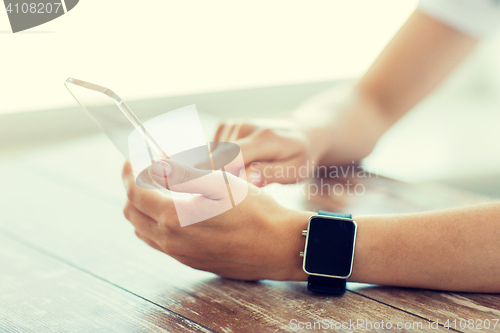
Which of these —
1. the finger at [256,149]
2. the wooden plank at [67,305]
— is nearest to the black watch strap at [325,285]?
the wooden plank at [67,305]

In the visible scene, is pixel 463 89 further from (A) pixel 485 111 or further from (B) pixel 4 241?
(B) pixel 4 241

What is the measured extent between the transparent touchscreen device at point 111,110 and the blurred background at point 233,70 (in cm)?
62

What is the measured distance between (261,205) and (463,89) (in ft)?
11.7

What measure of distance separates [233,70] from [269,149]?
1.77 metres

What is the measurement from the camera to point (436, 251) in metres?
0.51

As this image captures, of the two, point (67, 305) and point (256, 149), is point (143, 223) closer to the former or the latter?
point (67, 305)

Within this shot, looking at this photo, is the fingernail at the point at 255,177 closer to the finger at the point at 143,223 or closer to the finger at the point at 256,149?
the finger at the point at 256,149

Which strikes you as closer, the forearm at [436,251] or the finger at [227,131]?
the forearm at [436,251]

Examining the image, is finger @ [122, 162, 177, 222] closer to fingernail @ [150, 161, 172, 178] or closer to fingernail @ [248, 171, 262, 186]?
fingernail @ [150, 161, 172, 178]

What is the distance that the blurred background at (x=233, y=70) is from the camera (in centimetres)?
139

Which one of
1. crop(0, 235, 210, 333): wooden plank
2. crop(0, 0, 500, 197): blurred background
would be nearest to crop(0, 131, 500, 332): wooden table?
crop(0, 235, 210, 333): wooden plank

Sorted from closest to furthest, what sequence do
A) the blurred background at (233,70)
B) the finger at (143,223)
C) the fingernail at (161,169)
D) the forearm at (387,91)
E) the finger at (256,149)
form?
the fingernail at (161,169) → the finger at (143,223) → the finger at (256,149) → the forearm at (387,91) → the blurred background at (233,70)

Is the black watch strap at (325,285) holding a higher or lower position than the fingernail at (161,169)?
lower

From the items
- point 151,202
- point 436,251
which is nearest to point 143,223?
point 151,202
